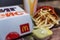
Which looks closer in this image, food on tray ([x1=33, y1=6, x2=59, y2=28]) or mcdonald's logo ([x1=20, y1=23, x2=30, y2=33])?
mcdonald's logo ([x1=20, y1=23, x2=30, y2=33])

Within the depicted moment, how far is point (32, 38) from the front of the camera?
390 millimetres

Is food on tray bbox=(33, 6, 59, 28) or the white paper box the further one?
food on tray bbox=(33, 6, 59, 28)

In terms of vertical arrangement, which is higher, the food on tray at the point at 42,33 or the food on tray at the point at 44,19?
the food on tray at the point at 44,19

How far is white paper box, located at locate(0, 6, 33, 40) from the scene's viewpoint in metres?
0.34

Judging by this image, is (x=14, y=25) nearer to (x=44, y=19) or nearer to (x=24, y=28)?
(x=24, y=28)

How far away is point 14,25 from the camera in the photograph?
35cm

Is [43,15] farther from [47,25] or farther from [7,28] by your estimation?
[7,28]

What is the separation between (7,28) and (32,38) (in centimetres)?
9

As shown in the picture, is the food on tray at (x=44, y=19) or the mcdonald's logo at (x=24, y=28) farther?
the food on tray at (x=44, y=19)

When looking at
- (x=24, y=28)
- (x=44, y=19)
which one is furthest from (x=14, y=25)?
(x=44, y=19)

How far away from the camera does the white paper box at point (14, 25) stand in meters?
0.34

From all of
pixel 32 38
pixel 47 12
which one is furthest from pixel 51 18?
pixel 32 38

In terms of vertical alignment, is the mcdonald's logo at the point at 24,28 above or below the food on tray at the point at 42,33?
above

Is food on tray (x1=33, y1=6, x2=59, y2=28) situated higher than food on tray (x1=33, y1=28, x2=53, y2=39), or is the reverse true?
food on tray (x1=33, y1=6, x2=59, y2=28)
